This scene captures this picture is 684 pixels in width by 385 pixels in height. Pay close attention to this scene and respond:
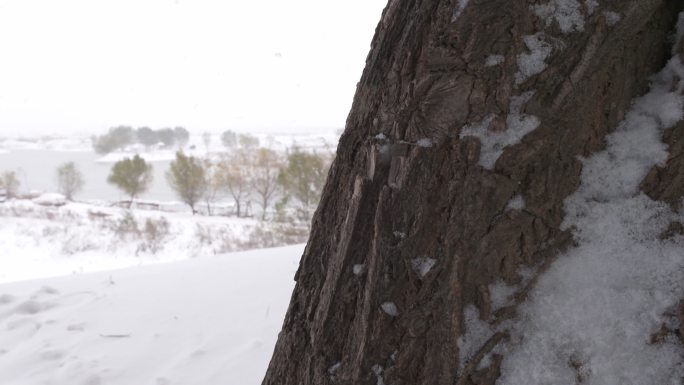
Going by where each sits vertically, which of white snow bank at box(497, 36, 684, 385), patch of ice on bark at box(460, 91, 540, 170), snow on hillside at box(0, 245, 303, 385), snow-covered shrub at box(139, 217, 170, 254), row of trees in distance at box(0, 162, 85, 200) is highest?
patch of ice on bark at box(460, 91, 540, 170)

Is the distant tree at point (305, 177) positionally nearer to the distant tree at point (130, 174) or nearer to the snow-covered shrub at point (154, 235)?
the snow-covered shrub at point (154, 235)

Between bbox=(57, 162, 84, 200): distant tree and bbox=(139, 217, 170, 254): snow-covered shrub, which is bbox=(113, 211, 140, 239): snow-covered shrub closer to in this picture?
bbox=(139, 217, 170, 254): snow-covered shrub

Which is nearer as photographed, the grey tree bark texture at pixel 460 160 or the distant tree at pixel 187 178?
the grey tree bark texture at pixel 460 160

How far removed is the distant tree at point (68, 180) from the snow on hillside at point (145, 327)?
29.0 metres

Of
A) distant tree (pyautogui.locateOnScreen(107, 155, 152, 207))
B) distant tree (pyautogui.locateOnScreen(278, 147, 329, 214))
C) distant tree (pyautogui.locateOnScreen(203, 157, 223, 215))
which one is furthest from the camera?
distant tree (pyautogui.locateOnScreen(203, 157, 223, 215))

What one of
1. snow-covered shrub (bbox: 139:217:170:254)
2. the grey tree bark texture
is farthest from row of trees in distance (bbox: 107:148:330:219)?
the grey tree bark texture

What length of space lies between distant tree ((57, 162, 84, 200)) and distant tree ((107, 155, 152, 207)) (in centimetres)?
563

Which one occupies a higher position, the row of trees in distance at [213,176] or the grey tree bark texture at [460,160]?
the grey tree bark texture at [460,160]

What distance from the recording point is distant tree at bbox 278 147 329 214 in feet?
48.2

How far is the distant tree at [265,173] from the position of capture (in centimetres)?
2291

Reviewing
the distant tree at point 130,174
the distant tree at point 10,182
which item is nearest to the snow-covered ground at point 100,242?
the distant tree at point 130,174

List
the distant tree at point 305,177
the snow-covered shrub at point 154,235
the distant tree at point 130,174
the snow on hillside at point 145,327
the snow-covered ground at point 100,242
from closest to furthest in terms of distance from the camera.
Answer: the snow on hillside at point 145,327 → the snow-covered ground at point 100,242 → the snow-covered shrub at point 154,235 → the distant tree at point 305,177 → the distant tree at point 130,174

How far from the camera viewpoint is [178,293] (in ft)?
8.97

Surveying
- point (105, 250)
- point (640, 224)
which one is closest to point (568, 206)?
point (640, 224)
